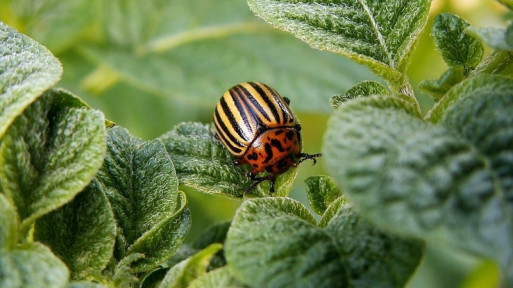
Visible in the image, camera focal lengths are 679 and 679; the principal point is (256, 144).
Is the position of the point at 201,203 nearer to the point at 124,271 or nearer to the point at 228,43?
the point at 228,43

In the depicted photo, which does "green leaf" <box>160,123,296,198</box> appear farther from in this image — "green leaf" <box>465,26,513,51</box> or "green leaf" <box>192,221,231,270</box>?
"green leaf" <box>465,26,513,51</box>

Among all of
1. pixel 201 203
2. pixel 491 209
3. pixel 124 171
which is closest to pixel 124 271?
pixel 124 171

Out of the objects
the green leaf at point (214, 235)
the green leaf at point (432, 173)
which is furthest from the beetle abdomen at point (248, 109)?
the green leaf at point (432, 173)

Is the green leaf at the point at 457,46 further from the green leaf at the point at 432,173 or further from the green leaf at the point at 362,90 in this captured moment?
the green leaf at the point at 432,173

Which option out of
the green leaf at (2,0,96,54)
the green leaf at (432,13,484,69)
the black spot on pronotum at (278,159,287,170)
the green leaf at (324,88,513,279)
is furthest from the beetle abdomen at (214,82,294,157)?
the green leaf at (2,0,96,54)

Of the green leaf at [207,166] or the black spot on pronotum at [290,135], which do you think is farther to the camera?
the black spot on pronotum at [290,135]

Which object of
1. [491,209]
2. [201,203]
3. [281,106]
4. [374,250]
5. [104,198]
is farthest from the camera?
[201,203]

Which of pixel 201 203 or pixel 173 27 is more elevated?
pixel 173 27
